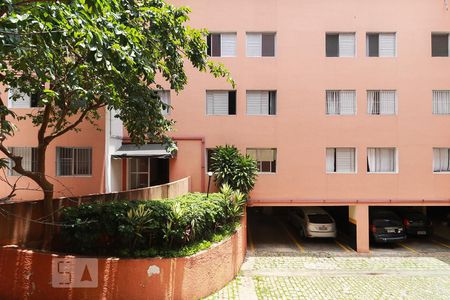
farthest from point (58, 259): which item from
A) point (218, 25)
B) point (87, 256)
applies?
point (218, 25)

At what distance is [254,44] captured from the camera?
46.9ft

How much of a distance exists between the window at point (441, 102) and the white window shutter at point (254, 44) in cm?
819

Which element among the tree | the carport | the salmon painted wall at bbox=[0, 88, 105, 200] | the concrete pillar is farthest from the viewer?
the carport

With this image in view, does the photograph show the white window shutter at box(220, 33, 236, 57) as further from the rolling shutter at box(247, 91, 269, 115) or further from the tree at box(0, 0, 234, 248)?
the tree at box(0, 0, 234, 248)

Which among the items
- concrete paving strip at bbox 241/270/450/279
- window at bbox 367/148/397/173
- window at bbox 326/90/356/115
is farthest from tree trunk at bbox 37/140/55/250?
window at bbox 367/148/397/173

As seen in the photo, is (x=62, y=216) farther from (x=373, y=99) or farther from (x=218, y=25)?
(x=373, y=99)

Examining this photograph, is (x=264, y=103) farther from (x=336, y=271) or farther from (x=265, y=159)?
(x=336, y=271)

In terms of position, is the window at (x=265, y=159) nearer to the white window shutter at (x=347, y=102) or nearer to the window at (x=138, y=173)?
the white window shutter at (x=347, y=102)

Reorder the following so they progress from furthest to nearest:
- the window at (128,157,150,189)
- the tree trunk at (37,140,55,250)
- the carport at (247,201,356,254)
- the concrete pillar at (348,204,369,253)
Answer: the window at (128,157,150,189), the carport at (247,201,356,254), the concrete pillar at (348,204,369,253), the tree trunk at (37,140,55,250)

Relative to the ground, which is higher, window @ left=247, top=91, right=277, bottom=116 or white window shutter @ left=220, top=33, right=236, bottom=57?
white window shutter @ left=220, top=33, right=236, bottom=57

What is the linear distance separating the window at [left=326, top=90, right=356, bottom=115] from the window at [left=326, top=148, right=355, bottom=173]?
172 centimetres

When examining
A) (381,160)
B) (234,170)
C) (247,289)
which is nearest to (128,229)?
(247,289)

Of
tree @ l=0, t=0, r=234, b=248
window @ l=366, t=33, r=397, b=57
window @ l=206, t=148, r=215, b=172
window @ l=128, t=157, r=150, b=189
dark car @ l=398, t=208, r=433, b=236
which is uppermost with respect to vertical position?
window @ l=366, t=33, r=397, b=57

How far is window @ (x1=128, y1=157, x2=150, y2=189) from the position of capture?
48.0 ft
